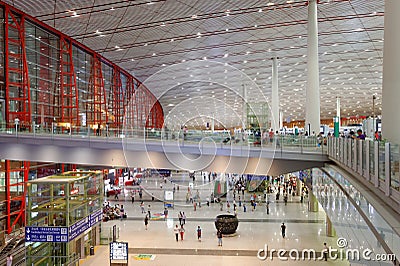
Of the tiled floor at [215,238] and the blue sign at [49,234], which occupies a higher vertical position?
the blue sign at [49,234]

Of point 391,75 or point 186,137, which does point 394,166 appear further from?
point 186,137

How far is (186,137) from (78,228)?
8522 mm

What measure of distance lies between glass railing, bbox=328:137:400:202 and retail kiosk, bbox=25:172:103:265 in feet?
53.6

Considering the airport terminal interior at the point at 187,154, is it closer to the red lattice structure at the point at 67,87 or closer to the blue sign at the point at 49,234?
the blue sign at the point at 49,234

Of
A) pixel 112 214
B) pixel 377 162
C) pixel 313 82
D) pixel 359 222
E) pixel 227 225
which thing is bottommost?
pixel 112 214

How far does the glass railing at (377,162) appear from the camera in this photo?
24.5ft

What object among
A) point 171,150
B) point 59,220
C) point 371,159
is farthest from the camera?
point 171,150

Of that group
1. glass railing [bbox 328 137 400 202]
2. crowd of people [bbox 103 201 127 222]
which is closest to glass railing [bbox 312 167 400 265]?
glass railing [bbox 328 137 400 202]

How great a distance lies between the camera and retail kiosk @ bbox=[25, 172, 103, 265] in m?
22.2

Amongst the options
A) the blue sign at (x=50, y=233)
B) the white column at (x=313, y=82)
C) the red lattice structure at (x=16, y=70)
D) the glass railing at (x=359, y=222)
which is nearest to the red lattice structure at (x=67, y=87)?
the red lattice structure at (x=16, y=70)

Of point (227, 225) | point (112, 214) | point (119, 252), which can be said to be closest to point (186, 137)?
point (119, 252)

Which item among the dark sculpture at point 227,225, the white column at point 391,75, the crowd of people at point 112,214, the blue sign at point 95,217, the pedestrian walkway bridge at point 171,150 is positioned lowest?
the crowd of people at point 112,214

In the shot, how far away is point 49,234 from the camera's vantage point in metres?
22.2

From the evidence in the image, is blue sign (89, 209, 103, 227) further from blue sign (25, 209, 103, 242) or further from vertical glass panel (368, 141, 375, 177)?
vertical glass panel (368, 141, 375, 177)
